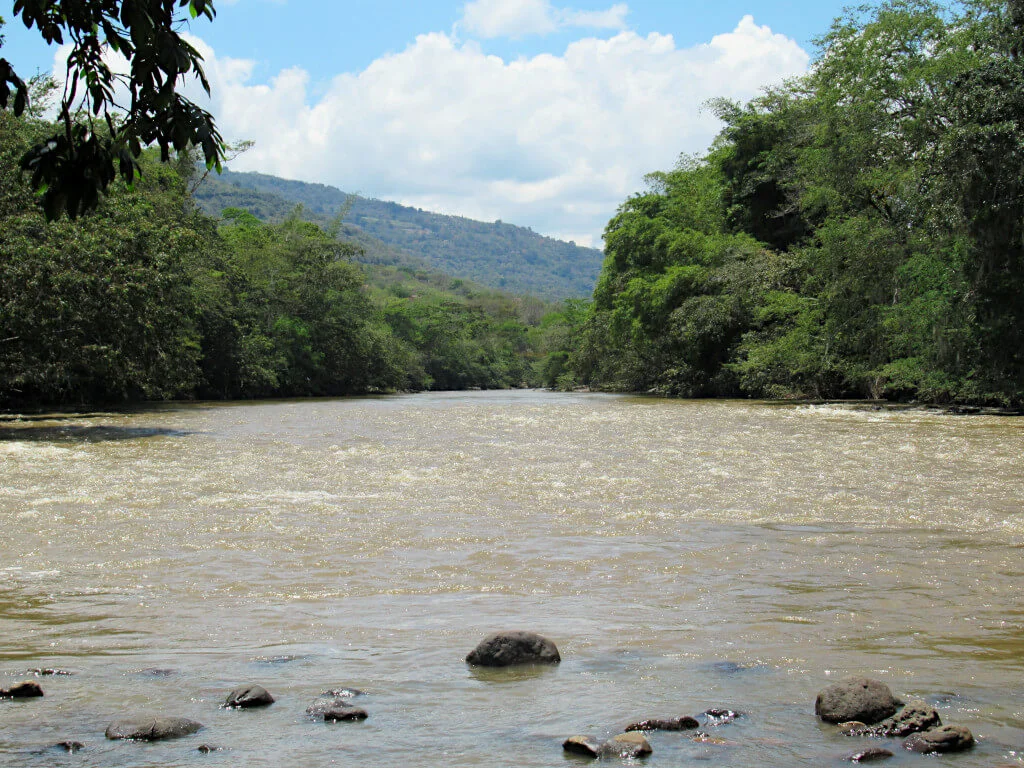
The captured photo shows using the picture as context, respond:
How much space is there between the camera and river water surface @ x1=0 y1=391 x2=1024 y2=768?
3.99 metres

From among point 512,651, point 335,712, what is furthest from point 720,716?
point 335,712

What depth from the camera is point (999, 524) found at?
9312mm

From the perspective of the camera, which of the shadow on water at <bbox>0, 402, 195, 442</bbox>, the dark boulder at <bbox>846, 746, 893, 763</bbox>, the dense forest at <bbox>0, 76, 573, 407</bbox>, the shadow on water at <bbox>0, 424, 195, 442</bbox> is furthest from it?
the dense forest at <bbox>0, 76, 573, 407</bbox>

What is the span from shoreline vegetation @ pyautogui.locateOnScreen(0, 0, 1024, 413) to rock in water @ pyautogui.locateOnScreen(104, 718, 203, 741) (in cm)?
415

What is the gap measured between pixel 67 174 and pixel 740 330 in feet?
128

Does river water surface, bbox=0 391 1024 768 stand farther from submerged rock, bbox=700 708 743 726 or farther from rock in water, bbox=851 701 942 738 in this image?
rock in water, bbox=851 701 942 738

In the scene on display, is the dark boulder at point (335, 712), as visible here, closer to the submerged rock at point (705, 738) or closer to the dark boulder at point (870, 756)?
the submerged rock at point (705, 738)

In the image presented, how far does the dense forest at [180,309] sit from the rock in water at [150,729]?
7.29 ft

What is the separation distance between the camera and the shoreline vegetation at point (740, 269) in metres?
22.8

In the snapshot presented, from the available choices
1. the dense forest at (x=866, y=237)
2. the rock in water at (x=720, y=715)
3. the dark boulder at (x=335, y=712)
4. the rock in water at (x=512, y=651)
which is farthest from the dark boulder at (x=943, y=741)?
the dense forest at (x=866, y=237)

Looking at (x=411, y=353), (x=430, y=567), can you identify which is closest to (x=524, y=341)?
(x=411, y=353)

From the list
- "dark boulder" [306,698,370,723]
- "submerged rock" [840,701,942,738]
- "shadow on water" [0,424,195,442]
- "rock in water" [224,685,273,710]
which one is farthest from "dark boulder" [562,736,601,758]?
"shadow on water" [0,424,195,442]

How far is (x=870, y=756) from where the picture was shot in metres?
3.61

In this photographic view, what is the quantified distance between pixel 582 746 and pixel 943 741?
1.39 m
